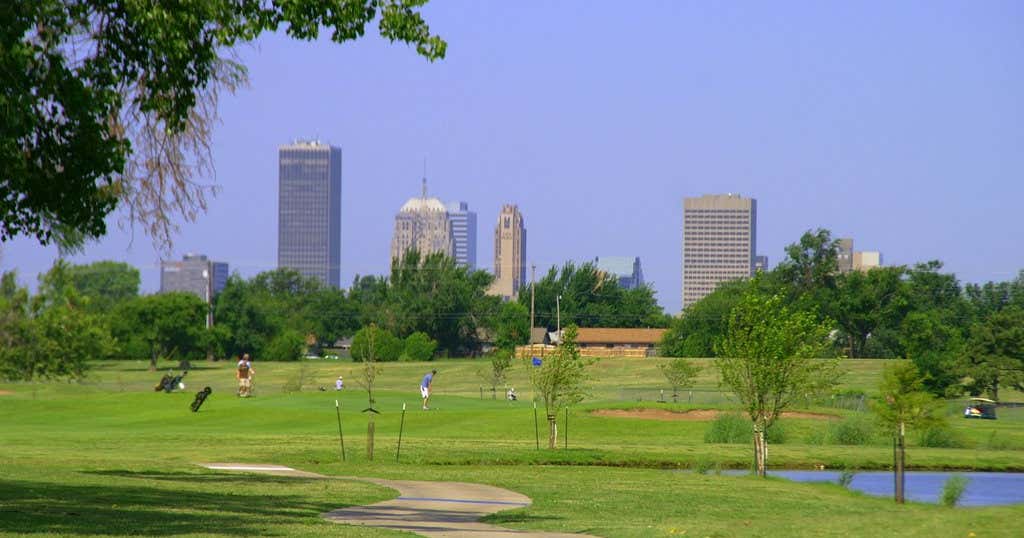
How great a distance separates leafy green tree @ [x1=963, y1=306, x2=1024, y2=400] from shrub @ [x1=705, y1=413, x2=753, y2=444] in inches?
1665

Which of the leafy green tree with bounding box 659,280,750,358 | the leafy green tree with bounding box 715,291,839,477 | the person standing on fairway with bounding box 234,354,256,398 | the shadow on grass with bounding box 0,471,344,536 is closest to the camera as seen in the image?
the shadow on grass with bounding box 0,471,344,536

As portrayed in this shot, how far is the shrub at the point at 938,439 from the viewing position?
41.6m

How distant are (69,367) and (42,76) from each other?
191 ft

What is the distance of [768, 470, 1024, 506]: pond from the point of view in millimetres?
28061

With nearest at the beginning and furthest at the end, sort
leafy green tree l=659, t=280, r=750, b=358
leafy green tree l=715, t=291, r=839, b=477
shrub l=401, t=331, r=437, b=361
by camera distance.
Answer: leafy green tree l=715, t=291, r=839, b=477, leafy green tree l=659, t=280, r=750, b=358, shrub l=401, t=331, r=437, b=361

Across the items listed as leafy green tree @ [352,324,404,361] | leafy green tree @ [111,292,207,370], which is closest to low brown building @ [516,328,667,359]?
leafy green tree @ [352,324,404,361]

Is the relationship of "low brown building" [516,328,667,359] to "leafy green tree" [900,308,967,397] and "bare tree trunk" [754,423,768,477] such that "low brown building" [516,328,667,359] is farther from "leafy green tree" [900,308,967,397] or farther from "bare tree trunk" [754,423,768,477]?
"bare tree trunk" [754,423,768,477]

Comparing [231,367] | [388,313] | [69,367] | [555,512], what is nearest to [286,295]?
[388,313]

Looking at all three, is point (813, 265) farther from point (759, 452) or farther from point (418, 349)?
point (759, 452)

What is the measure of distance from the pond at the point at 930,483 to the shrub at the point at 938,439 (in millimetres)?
6428

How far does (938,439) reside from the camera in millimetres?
42000

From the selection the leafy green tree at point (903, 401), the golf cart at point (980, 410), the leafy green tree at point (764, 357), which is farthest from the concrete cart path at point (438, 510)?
the golf cart at point (980, 410)

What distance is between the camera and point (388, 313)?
144 m

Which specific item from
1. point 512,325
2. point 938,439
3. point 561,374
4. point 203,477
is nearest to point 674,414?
point 938,439
